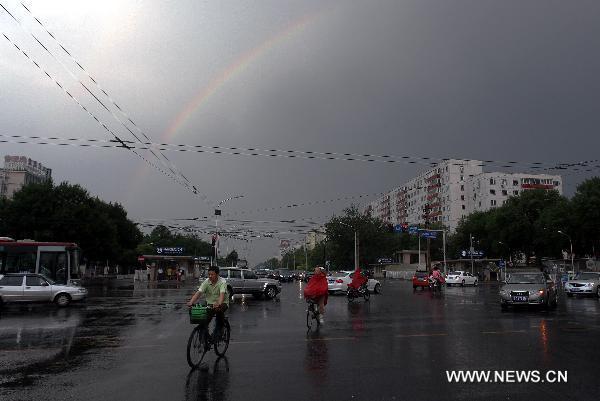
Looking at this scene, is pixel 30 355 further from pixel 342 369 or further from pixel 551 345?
pixel 551 345

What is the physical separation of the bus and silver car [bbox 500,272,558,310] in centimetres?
2274

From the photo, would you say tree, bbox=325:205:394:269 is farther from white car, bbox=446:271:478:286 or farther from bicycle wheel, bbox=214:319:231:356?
bicycle wheel, bbox=214:319:231:356

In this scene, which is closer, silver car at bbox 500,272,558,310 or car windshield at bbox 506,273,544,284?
silver car at bbox 500,272,558,310

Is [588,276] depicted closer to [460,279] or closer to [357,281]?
[357,281]


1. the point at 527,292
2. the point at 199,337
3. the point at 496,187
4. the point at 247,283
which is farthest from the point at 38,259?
the point at 496,187

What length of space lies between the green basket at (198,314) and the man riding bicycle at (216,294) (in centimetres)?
47

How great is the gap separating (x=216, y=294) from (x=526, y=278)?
16.4 m

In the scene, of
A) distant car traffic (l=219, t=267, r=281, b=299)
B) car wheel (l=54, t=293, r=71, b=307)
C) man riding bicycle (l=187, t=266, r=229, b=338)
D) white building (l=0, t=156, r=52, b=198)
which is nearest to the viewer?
man riding bicycle (l=187, t=266, r=229, b=338)

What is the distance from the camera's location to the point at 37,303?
25.4 m

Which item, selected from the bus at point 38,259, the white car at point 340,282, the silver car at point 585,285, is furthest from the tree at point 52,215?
the silver car at point 585,285

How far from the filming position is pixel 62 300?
924 inches

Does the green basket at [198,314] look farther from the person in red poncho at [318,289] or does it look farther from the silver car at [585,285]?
the silver car at [585,285]

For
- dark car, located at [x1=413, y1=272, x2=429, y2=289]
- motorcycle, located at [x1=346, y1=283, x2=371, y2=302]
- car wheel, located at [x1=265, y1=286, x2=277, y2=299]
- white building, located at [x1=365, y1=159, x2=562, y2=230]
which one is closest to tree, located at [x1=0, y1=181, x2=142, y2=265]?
car wheel, located at [x1=265, y1=286, x2=277, y2=299]

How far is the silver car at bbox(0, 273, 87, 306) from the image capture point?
22422 mm
